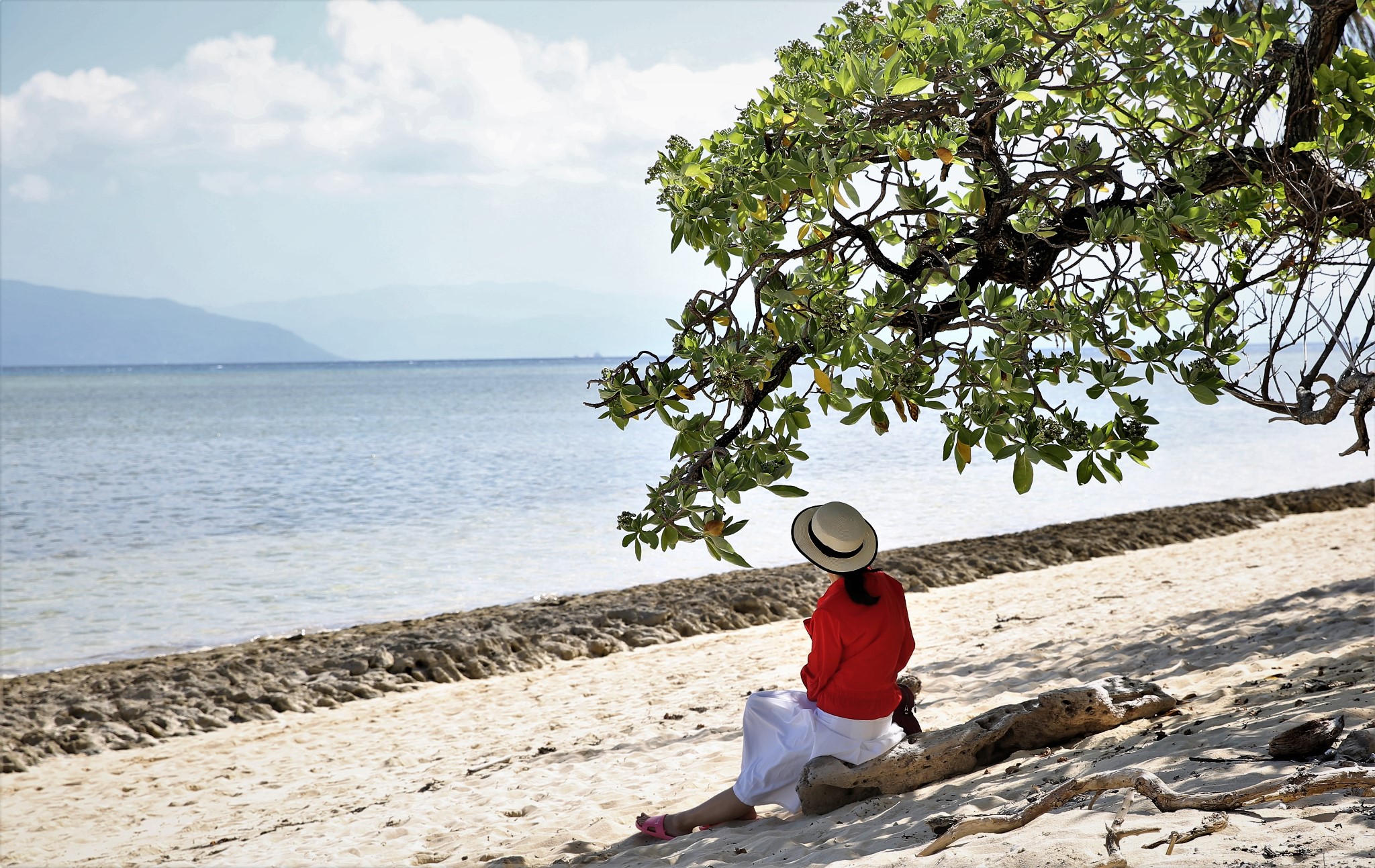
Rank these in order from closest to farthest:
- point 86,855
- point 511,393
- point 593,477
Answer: point 86,855 < point 593,477 < point 511,393

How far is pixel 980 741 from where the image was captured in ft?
14.1

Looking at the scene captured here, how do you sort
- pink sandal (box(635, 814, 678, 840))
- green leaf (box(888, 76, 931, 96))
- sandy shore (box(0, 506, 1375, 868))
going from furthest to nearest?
pink sandal (box(635, 814, 678, 840))
sandy shore (box(0, 506, 1375, 868))
green leaf (box(888, 76, 931, 96))

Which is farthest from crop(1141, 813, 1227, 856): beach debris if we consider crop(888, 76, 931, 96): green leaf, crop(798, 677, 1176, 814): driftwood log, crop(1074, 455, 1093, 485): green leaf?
crop(888, 76, 931, 96): green leaf

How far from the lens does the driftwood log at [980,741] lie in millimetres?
4188

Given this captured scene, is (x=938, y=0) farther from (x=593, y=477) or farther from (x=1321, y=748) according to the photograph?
(x=593, y=477)

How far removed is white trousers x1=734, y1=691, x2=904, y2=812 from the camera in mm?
4289

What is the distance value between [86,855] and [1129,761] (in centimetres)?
546

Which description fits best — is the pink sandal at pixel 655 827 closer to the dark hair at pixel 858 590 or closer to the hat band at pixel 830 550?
the dark hair at pixel 858 590

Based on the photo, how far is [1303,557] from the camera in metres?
9.93

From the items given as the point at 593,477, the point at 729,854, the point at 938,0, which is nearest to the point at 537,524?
the point at 593,477

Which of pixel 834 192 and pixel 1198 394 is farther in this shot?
pixel 1198 394

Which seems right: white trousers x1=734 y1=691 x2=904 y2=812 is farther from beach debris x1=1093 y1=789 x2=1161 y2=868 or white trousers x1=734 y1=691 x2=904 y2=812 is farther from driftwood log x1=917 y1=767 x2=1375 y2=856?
beach debris x1=1093 y1=789 x2=1161 y2=868

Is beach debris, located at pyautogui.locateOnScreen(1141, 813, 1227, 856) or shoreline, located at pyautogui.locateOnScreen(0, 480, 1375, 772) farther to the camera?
shoreline, located at pyautogui.locateOnScreen(0, 480, 1375, 772)

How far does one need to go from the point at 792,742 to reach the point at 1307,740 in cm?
199
